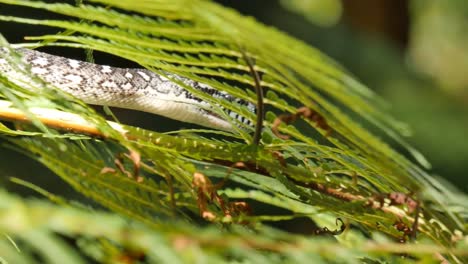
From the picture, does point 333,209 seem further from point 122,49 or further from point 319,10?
point 319,10

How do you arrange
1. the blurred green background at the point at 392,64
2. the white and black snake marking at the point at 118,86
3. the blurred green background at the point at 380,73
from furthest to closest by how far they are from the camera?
the blurred green background at the point at 392,64
the blurred green background at the point at 380,73
the white and black snake marking at the point at 118,86

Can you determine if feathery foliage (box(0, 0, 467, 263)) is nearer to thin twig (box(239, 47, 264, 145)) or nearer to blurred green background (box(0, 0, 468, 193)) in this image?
thin twig (box(239, 47, 264, 145))

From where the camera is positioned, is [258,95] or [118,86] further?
[118,86]

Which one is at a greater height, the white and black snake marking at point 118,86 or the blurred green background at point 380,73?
the blurred green background at point 380,73

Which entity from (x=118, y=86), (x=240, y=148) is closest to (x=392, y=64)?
(x=118, y=86)

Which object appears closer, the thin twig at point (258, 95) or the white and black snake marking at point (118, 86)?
the thin twig at point (258, 95)

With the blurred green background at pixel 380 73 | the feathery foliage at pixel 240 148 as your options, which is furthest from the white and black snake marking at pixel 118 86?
the feathery foliage at pixel 240 148

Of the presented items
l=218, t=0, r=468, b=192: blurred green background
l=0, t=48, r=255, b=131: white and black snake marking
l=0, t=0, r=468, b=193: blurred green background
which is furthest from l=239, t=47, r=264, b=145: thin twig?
l=218, t=0, r=468, b=192: blurred green background

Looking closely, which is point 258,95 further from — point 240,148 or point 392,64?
point 392,64

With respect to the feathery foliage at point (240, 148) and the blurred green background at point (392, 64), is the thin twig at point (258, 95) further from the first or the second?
the blurred green background at point (392, 64)
